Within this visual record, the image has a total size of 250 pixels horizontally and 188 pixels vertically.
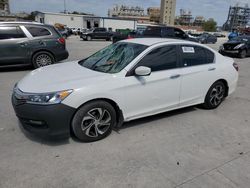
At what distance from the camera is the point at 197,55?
14.3ft

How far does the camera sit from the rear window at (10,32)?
7.45 meters

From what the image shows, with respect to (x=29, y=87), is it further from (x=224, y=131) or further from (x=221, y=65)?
(x=221, y=65)

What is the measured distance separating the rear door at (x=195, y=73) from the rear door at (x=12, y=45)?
584 centimetres

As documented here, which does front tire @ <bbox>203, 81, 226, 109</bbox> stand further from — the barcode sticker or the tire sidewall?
the tire sidewall

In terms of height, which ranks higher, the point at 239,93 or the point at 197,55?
the point at 197,55

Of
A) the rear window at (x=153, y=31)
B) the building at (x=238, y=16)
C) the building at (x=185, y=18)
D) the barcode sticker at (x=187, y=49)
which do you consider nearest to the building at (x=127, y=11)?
the building at (x=185, y=18)

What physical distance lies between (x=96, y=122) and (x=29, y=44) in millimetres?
5681

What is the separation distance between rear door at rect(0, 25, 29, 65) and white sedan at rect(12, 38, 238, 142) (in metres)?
4.40

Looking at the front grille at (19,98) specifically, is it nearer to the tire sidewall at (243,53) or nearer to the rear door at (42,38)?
the rear door at (42,38)

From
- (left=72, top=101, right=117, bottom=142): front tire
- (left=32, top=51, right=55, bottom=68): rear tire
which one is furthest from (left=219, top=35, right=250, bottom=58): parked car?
(left=72, top=101, right=117, bottom=142): front tire

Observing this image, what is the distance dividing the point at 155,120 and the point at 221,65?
76.2 inches

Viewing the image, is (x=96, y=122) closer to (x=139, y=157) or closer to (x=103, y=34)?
(x=139, y=157)

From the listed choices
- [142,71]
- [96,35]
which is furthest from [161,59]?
[96,35]

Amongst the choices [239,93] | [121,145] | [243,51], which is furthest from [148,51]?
[243,51]
